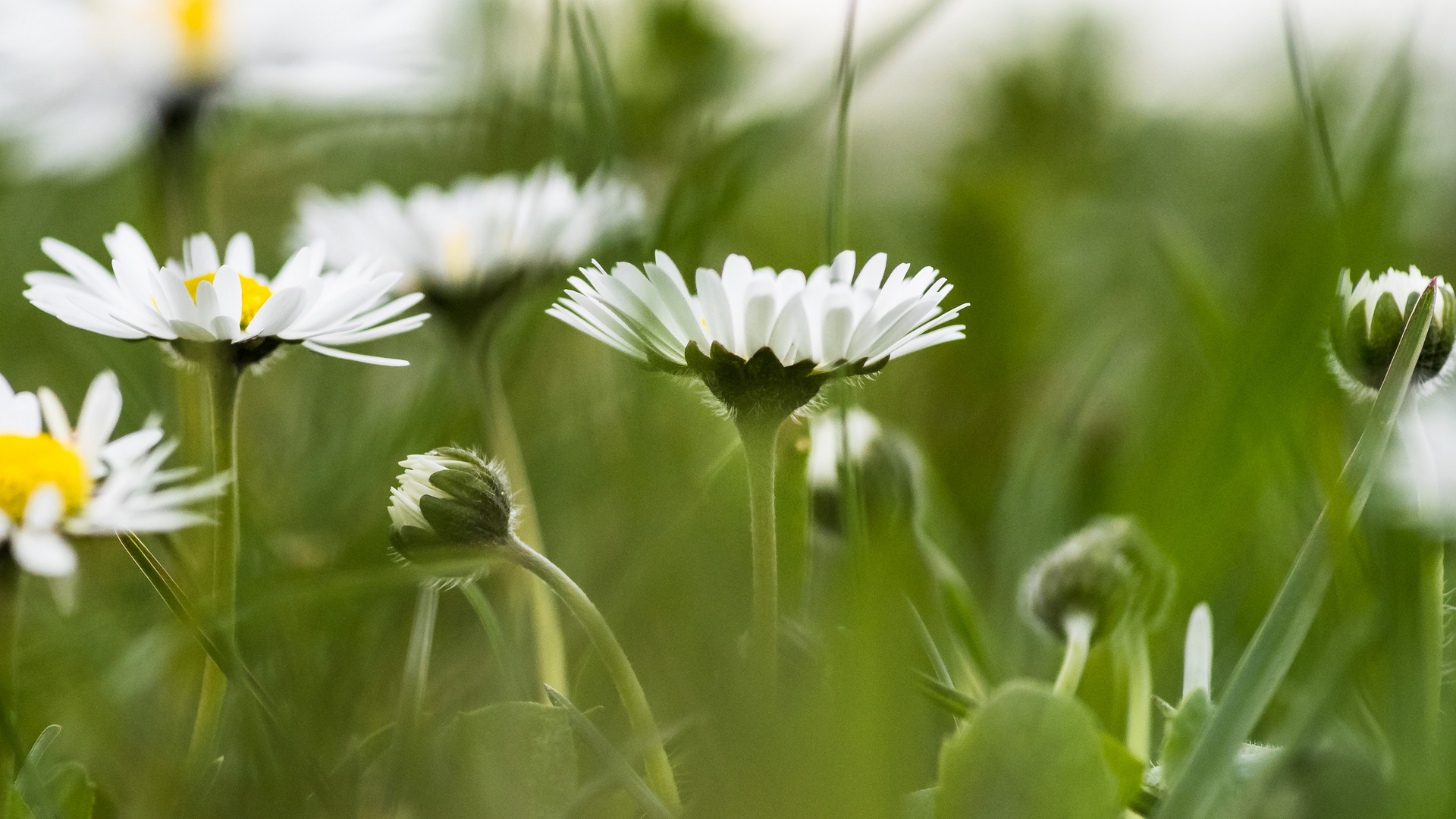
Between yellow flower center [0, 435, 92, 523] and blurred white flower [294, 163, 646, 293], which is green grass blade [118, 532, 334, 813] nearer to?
yellow flower center [0, 435, 92, 523]

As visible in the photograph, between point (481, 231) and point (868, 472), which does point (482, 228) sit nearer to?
point (481, 231)

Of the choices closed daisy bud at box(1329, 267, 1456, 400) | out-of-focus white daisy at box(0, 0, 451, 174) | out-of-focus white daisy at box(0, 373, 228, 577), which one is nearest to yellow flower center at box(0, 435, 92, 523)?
out-of-focus white daisy at box(0, 373, 228, 577)

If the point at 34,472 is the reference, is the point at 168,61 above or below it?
above

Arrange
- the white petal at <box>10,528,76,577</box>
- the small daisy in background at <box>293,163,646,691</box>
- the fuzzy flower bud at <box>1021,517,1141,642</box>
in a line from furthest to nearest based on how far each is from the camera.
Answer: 1. the small daisy in background at <box>293,163,646,691</box>
2. the fuzzy flower bud at <box>1021,517,1141,642</box>
3. the white petal at <box>10,528,76,577</box>

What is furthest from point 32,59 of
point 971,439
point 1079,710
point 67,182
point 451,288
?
point 1079,710

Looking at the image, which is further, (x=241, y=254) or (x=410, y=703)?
(x=241, y=254)

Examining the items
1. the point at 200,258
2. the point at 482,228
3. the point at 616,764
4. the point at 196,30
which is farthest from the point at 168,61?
the point at 616,764
